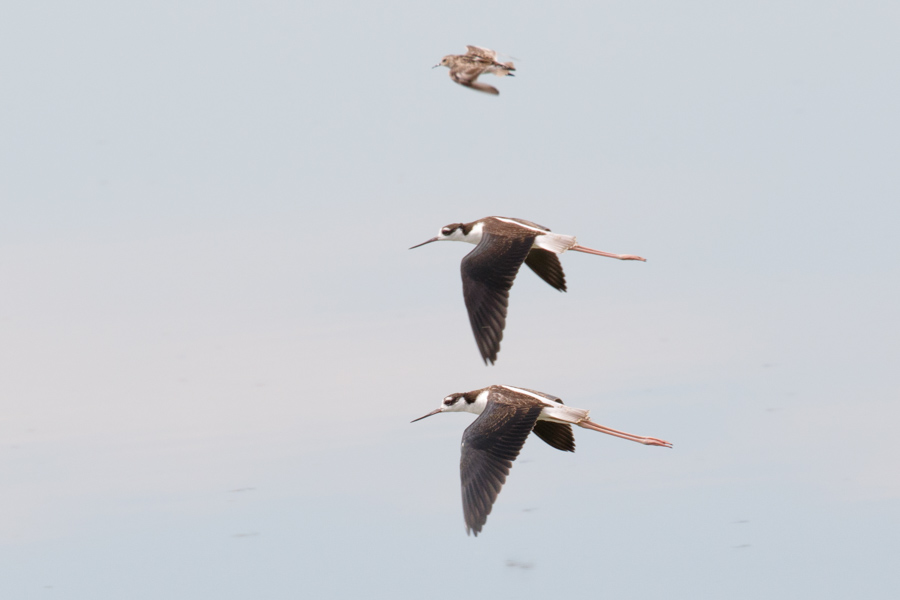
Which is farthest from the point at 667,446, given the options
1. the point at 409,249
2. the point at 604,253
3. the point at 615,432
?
the point at 409,249

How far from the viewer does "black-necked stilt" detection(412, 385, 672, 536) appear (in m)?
13.0

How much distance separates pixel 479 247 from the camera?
1442cm

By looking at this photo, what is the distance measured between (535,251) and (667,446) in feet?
7.57

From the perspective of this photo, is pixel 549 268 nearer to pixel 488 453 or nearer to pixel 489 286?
pixel 489 286

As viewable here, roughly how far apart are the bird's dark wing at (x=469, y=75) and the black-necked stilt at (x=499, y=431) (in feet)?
9.41

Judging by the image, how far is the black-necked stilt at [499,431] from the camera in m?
13.0

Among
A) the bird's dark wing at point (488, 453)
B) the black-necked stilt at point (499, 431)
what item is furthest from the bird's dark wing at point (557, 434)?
the bird's dark wing at point (488, 453)

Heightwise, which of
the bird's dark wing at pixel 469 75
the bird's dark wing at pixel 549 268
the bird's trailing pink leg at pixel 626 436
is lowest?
the bird's trailing pink leg at pixel 626 436

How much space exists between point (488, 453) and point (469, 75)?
373 centimetres

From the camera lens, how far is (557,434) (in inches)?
574

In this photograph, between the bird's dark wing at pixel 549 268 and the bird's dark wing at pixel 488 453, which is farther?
the bird's dark wing at pixel 549 268

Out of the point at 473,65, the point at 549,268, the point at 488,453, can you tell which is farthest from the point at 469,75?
the point at 488,453

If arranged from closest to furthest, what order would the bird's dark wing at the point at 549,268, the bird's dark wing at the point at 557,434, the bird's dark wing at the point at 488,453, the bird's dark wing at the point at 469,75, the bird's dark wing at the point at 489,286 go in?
the bird's dark wing at the point at 488,453
the bird's dark wing at the point at 489,286
the bird's dark wing at the point at 469,75
the bird's dark wing at the point at 557,434
the bird's dark wing at the point at 549,268

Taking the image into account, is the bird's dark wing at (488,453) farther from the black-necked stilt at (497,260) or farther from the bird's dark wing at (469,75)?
the bird's dark wing at (469,75)
